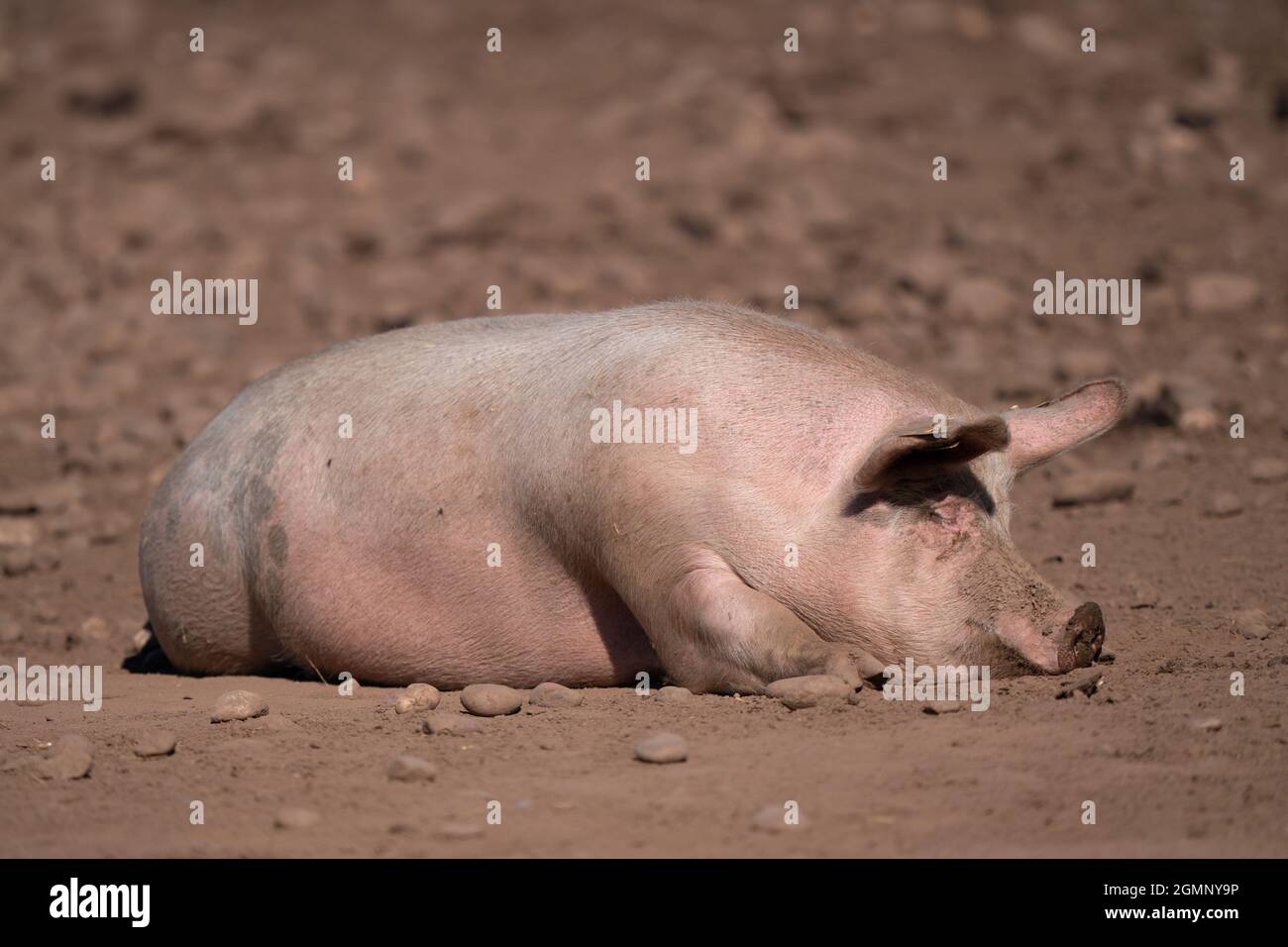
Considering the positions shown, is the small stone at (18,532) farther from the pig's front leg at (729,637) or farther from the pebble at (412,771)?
the pebble at (412,771)

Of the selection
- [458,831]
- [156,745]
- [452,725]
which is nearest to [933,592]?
[452,725]

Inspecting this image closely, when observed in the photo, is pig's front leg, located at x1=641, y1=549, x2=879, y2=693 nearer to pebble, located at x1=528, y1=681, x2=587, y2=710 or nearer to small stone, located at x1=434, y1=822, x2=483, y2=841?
pebble, located at x1=528, y1=681, x2=587, y2=710

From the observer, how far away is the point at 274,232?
13406 millimetres

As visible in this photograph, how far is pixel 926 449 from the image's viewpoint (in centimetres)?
488

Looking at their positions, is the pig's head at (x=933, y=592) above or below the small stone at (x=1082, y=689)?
above

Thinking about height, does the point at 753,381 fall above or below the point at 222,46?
below

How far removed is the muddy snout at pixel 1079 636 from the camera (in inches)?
197

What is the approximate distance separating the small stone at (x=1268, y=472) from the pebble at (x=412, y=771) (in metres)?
4.88

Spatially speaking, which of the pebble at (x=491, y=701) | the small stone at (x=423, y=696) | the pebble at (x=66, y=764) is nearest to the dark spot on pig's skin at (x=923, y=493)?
the pebble at (x=491, y=701)

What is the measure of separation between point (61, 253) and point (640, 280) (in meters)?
5.21

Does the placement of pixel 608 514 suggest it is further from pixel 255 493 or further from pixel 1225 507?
pixel 1225 507

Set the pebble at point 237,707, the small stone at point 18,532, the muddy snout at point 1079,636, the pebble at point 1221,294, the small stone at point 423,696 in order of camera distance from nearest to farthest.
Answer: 1. the muddy snout at point 1079,636
2. the pebble at point 237,707
3. the small stone at point 423,696
4. the small stone at point 18,532
5. the pebble at point 1221,294
